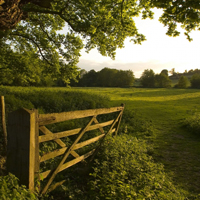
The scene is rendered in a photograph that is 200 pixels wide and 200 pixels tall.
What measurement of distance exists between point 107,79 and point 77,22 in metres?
85.5

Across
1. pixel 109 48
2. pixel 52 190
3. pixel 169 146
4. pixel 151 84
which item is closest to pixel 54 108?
pixel 109 48

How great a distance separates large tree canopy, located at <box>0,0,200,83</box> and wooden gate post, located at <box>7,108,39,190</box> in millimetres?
5737

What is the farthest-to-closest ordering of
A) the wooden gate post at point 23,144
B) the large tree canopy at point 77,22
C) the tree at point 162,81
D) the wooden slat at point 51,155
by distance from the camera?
the tree at point 162,81 < the large tree canopy at point 77,22 < the wooden slat at point 51,155 < the wooden gate post at point 23,144

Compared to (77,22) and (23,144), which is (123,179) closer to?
(23,144)

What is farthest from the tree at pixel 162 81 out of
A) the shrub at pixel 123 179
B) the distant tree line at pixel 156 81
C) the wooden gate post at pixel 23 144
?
the wooden gate post at pixel 23 144

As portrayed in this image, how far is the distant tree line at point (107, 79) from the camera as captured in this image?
308 feet

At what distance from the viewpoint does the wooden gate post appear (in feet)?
9.62

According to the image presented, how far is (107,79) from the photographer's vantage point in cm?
9738

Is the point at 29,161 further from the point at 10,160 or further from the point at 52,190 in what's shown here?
the point at 52,190

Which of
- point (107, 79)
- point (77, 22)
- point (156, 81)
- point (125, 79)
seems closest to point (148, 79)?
point (156, 81)

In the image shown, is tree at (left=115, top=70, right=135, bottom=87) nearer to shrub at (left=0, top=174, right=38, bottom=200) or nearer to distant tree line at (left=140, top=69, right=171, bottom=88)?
distant tree line at (left=140, top=69, right=171, bottom=88)

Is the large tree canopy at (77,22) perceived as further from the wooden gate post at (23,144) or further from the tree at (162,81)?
the tree at (162,81)

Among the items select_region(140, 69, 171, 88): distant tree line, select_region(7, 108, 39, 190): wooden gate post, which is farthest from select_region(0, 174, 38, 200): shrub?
select_region(140, 69, 171, 88): distant tree line

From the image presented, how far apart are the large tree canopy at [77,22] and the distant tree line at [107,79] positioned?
7291 cm
